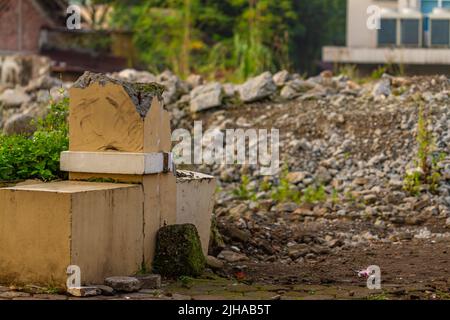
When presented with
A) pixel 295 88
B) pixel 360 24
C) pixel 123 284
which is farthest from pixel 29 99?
pixel 360 24

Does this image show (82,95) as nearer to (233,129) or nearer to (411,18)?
(233,129)

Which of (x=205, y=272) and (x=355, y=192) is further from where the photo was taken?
(x=355, y=192)

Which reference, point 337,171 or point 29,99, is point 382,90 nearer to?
point 337,171

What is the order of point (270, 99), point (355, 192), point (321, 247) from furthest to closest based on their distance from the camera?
point (270, 99), point (355, 192), point (321, 247)

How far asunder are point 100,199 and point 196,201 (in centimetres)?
187

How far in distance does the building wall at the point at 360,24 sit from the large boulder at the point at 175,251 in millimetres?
24259

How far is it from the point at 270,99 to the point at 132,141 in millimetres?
9526

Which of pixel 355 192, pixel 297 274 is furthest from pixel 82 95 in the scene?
pixel 355 192

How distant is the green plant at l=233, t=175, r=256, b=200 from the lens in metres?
15.1

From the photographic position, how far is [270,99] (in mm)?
18047

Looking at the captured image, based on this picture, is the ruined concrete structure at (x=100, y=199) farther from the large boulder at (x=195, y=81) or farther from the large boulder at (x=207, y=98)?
the large boulder at (x=195, y=81)

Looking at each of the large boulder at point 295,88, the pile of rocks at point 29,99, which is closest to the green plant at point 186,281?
the pile of rocks at point 29,99

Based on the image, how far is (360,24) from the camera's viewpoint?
32750 mm

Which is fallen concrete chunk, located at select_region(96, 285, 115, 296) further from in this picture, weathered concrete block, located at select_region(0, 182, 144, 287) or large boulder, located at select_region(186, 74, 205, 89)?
large boulder, located at select_region(186, 74, 205, 89)
